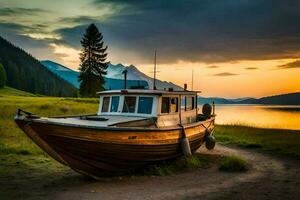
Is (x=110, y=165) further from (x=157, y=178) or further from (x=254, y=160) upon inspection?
(x=254, y=160)

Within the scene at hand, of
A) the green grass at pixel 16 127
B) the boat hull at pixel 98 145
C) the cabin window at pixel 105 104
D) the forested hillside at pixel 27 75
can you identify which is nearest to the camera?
the boat hull at pixel 98 145

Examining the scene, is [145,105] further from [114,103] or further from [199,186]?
[199,186]

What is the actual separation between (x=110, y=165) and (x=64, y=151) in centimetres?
180

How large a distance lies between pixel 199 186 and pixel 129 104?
5.02 metres

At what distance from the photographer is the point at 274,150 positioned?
851 inches

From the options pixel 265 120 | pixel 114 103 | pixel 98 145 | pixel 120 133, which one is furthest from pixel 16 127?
pixel 265 120

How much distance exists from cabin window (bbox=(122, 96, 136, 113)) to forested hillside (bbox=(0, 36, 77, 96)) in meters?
104

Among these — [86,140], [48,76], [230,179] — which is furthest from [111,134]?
[48,76]

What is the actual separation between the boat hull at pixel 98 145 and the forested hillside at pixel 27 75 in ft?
349

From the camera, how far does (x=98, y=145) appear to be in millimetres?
13242

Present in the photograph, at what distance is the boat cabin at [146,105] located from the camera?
1603 cm

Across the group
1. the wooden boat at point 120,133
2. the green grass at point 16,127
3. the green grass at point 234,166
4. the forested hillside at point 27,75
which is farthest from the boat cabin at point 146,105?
the forested hillside at point 27,75

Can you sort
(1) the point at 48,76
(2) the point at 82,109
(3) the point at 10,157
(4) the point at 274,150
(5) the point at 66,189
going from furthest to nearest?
(1) the point at 48,76
(2) the point at 82,109
(4) the point at 274,150
(3) the point at 10,157
(5) the point at 66,189

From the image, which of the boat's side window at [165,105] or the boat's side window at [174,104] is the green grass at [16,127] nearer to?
→ the boat's side window at [165,105]
